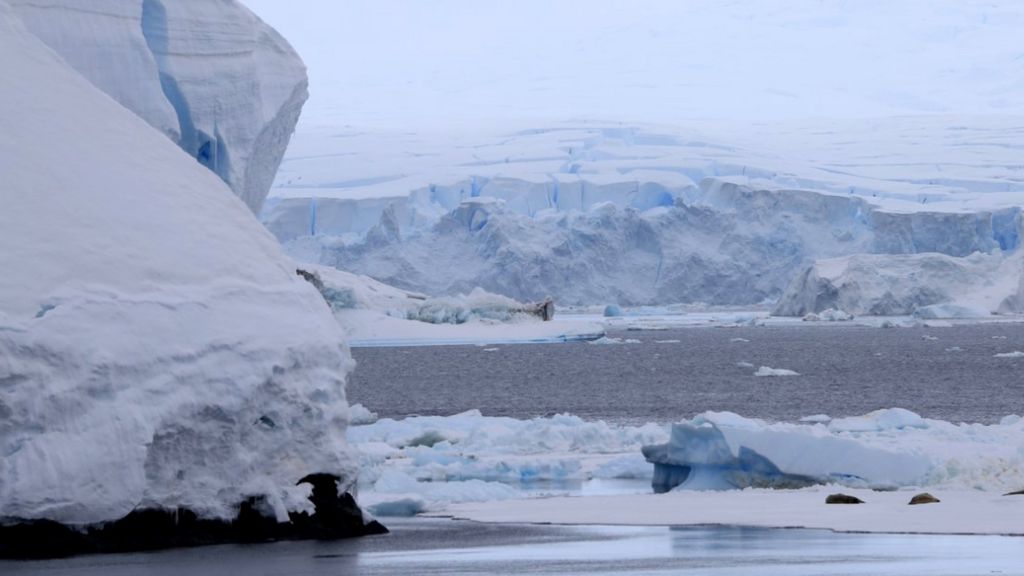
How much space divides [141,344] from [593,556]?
1910 millimetres

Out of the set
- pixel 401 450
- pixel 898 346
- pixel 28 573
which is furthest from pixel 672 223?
pixel 28 573

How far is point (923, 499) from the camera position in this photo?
25.5ft

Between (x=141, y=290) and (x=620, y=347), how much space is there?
3283cm

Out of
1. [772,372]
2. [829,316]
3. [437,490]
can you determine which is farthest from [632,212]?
[437,490]

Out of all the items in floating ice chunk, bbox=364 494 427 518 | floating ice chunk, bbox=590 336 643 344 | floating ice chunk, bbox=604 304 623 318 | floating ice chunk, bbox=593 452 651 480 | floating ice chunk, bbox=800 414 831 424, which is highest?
floating ice chunk, bbox=364 494 427 518

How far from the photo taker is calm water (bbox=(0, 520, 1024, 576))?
549 cm

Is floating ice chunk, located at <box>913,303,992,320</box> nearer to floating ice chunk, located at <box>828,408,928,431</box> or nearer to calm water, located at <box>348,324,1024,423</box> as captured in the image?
calm water, located at <box>348,324,1024,423</box>

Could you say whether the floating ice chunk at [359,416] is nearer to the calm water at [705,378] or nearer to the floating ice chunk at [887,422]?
the calm water at [705,378]

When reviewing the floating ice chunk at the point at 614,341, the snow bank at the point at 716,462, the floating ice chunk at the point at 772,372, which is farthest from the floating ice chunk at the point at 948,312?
the snow bank at the point at 716,462

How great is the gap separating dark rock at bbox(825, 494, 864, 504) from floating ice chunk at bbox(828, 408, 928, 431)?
4383 millimetres

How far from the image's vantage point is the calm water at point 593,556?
5.49 meters

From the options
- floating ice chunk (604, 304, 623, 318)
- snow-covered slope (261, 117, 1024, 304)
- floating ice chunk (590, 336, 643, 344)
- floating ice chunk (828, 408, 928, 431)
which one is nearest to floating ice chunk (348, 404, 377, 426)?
floating ice chunk (828, 408, 928, 431)

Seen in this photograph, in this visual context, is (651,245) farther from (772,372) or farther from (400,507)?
(400,507)

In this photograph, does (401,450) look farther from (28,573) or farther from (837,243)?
(837,243)
